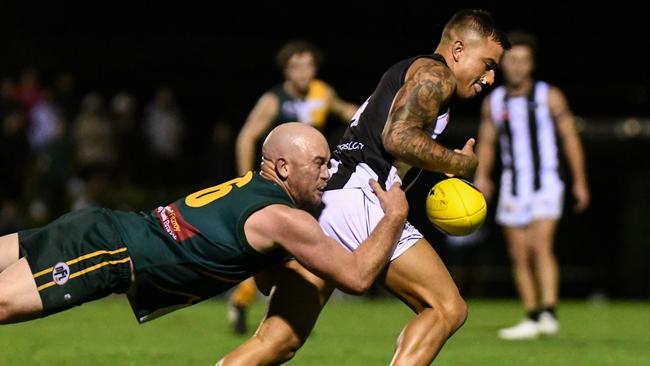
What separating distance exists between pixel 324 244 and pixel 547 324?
581 centimetres

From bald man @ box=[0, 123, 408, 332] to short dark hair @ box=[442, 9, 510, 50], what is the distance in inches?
39.1

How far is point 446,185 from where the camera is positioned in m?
6.43

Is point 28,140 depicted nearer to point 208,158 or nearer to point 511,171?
point 208,158

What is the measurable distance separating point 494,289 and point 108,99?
22.5ft

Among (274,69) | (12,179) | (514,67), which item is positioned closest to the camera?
(514,67)

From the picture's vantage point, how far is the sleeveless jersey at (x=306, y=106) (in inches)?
458

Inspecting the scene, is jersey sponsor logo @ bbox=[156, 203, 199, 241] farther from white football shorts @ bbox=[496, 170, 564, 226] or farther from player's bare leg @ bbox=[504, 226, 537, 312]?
white football shorts @ bbox=[496, 170, 564, 226]

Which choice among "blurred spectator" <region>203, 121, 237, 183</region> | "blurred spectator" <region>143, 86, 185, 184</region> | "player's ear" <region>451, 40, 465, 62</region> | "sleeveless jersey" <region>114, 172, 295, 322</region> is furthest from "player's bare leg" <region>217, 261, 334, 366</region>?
"blurred spectator" <region>143, 86, 185, 184</region>

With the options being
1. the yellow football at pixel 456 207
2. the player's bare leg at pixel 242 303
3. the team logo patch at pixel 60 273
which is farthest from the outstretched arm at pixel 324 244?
the player's bare leg at pixel 242 303

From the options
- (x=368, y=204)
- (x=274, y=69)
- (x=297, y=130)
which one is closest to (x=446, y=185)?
(x=368, y=204)

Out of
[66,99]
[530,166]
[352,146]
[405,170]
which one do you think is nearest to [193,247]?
[352,146]

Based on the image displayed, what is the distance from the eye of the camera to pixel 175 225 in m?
5.96

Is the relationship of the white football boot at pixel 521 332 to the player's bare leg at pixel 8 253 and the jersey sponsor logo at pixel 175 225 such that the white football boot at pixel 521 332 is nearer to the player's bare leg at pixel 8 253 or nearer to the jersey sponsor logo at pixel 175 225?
the jersey sponsor logo at pixel 175 225

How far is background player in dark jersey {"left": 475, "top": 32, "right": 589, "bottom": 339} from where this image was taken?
11477 millimetres
